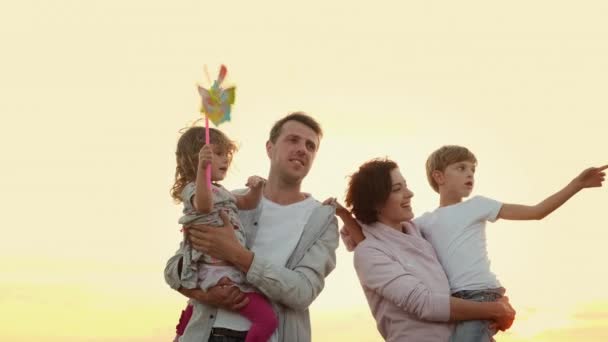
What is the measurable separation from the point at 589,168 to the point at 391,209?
169cm

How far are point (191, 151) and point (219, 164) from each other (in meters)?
0.24

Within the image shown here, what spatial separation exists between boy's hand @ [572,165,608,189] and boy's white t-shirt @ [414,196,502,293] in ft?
2.14

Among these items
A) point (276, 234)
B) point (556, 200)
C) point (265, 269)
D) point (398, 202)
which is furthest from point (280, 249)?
point (556, 200)

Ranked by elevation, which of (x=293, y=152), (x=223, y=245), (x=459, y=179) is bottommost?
(x=223, y=245)

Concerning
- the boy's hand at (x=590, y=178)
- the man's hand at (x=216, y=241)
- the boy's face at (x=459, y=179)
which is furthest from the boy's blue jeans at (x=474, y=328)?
the man's hand at (x=216, y=241)

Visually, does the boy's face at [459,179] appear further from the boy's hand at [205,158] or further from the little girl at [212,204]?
the boy's hand at [205,158]

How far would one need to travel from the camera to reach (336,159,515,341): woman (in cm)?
626

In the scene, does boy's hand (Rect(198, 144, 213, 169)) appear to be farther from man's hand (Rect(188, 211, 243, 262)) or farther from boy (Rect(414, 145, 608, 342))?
boy (Rect(414, 145, 608, 342))

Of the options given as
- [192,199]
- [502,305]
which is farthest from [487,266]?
[192,199]

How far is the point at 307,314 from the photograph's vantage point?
6301 mm

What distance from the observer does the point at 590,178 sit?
675 cm

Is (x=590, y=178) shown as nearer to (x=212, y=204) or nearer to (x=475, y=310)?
(x=475, y=310)

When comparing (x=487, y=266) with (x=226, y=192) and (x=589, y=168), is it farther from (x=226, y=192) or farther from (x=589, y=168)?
(x=226, y=192)

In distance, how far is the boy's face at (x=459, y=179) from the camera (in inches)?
274
